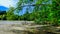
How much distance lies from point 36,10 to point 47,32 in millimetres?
4080

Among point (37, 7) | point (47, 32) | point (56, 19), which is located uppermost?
point (37, 7)

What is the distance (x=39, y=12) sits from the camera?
8711 millimetres

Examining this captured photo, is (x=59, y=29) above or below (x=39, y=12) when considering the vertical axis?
below

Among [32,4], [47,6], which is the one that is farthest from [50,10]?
[32,4]

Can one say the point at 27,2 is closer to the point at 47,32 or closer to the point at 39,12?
the point at 39,12

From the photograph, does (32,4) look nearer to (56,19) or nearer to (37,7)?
(37,7)

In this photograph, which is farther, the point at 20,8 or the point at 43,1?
the point at 43,1

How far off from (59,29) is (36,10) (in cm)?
471

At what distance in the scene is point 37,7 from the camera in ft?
27.5

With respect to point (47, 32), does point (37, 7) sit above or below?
above

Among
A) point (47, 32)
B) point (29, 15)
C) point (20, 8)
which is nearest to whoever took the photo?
point (20, 8)

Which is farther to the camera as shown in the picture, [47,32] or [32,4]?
[47,32]

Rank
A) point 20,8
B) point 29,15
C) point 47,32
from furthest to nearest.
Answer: point 47,32, point 29,15, point 20,8

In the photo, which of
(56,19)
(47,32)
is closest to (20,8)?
(56,19)
